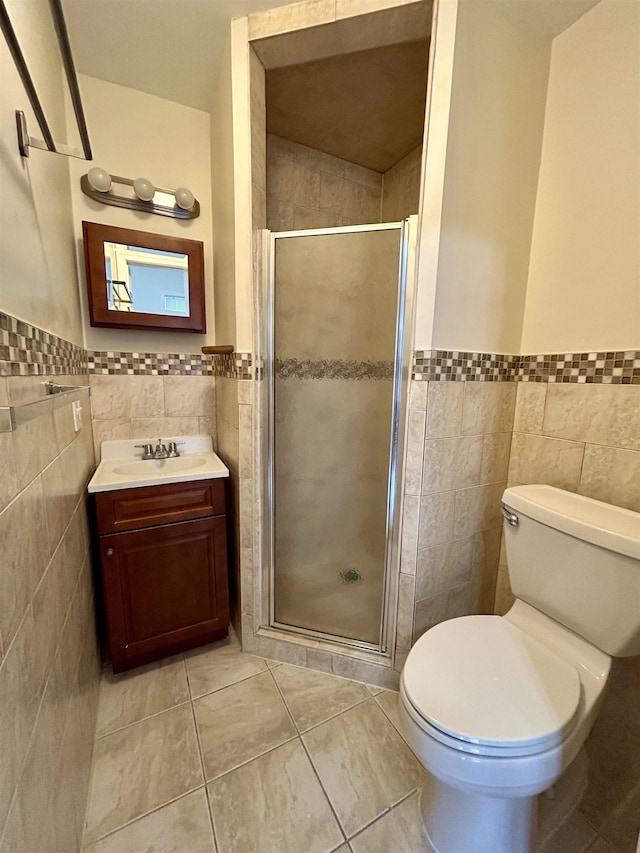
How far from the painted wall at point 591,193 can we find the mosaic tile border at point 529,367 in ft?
0.12

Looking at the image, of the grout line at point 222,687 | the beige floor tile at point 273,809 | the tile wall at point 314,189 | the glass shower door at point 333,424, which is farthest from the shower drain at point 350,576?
the tile wall at point 314,189

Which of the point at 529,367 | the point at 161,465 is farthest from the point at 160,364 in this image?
the point at 529,367

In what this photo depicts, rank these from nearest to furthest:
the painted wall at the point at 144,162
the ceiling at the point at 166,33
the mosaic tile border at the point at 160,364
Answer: the ceiling at the point at 166,33, the painted wall at the point at 144,162, the mosaic tile border at the point at 160,364

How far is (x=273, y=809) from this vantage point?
3.39 feet

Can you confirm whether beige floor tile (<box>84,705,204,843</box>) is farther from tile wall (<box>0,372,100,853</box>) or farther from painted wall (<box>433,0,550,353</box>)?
painted wall (<box>433,0,550,353</box>)

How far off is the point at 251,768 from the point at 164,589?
68 centimetres

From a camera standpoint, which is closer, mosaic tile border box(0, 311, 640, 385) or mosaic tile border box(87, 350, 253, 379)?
mosaic tile border box(0, 311, 640, 385)

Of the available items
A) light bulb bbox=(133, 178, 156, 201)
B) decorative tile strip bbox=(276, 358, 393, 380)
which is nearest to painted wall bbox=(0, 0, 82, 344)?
light bulb bbox=(133, 178, 156, 201)

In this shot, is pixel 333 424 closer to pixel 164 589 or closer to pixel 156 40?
pixel 164 589

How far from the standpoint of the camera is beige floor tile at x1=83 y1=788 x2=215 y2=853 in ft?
3.09

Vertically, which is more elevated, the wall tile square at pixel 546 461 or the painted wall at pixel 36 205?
the painted wall at pixel 36 205

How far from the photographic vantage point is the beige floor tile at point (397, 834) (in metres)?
0.96

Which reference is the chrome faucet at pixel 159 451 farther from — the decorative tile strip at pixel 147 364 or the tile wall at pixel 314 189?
the tile wall at pixel 314 189

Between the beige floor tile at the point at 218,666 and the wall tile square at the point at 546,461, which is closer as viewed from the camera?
the wall tile square at the point at 546,461
